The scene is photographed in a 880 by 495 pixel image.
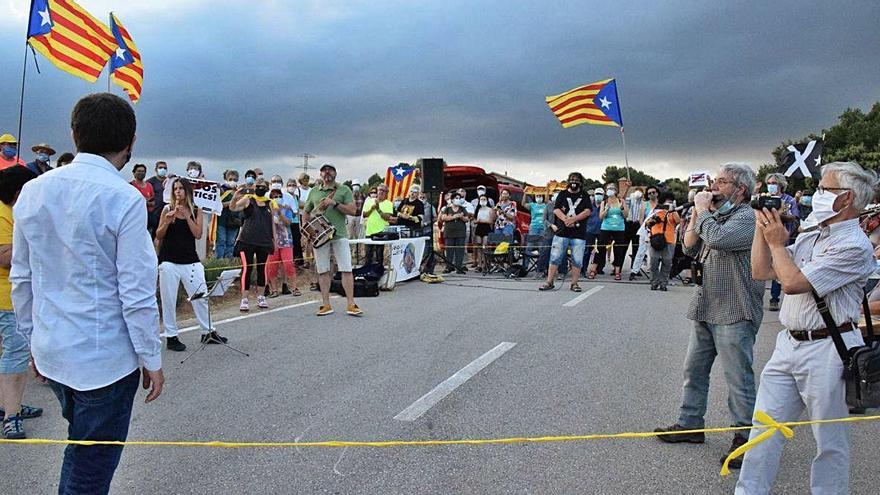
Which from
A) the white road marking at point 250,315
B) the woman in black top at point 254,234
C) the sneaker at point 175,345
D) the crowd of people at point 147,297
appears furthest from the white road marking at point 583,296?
the sneaker at point 175,345

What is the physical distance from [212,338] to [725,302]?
17.5 ft

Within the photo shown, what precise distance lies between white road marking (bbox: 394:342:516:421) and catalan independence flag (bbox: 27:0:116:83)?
8003 mm

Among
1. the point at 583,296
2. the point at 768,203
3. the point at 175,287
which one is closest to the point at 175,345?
the point at 175,287

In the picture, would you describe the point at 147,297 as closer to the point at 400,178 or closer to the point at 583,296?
the point at 583,296

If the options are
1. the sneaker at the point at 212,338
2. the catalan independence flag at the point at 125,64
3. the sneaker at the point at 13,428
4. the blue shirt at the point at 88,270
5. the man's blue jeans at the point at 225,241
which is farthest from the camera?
the man's blue jeans at the point at 225,241

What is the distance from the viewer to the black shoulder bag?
2676mm

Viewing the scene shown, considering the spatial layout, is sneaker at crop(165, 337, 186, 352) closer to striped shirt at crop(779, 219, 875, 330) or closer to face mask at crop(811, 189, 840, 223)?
striped shirt at crop(779, 219, 875, 330)

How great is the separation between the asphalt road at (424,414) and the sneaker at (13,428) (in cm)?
14

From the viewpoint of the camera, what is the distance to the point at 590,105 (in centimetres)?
1655

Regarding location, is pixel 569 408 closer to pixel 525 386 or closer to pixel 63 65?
pixel 525 386

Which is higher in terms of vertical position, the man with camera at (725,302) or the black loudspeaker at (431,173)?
the black loudspeaker at (431,173)

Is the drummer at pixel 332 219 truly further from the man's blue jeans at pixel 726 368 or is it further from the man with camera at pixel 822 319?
the man with camera at pixel 822 319

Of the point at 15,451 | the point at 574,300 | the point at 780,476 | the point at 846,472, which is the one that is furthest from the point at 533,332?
the point at 15,451

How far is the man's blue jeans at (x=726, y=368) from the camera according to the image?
3871 millimetres
